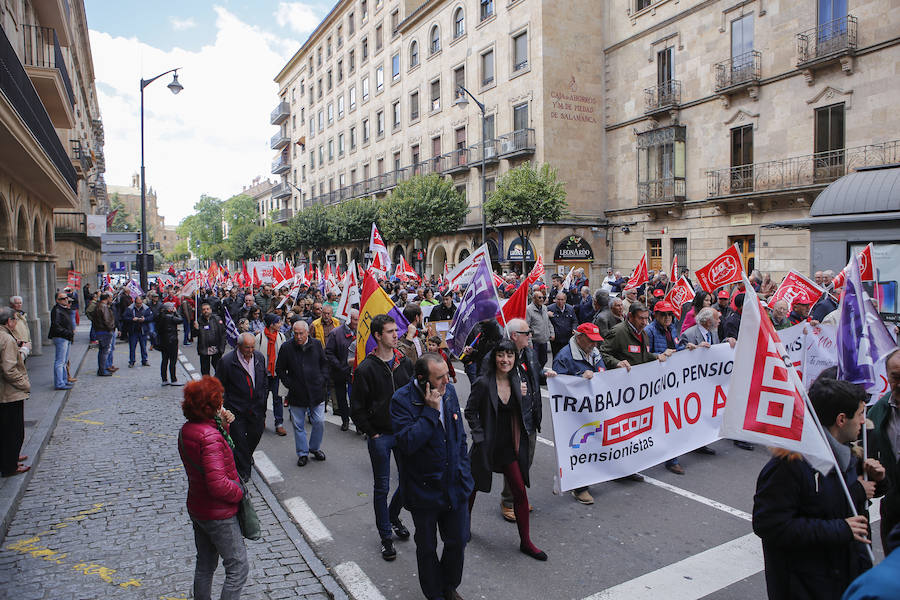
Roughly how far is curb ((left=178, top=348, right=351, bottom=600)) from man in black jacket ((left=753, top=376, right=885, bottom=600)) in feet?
8.61

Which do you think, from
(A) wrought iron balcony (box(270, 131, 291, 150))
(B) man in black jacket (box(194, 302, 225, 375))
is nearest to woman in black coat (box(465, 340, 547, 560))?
(B) man in black jacket (box(194, 302, 225, 375))

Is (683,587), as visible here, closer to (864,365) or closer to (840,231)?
(864,365)

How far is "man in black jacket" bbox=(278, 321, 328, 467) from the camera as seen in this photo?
665 centimetres

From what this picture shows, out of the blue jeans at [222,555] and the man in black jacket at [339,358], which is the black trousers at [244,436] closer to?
the man in black jacket at [339,358]

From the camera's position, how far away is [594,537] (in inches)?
187

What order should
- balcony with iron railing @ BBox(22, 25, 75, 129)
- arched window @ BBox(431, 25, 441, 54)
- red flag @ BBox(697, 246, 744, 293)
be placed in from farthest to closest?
arched window @ BBox(431, 25, 441, 54) < balcony with iron railing @ BBox(22, 25, 75, 129) < red flag @ BBox(697, 246, 744, 293)

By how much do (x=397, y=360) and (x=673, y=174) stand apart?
73.0 feet

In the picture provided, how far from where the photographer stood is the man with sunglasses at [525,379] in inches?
193

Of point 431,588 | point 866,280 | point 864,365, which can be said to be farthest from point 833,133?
point 431,588

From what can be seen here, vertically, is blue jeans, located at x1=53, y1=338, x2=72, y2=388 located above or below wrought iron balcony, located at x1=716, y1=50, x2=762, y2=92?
below

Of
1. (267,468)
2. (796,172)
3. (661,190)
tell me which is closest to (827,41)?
(796,172)

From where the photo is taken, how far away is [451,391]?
386cm

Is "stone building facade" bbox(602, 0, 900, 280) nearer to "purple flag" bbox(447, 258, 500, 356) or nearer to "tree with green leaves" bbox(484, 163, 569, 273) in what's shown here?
"tree with green leaves" bbox(484, 163, 569, 273)

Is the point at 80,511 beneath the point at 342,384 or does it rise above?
beneath
